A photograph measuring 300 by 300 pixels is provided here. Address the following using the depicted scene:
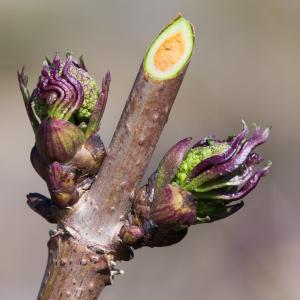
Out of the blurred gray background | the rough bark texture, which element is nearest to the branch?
the rough bark texture

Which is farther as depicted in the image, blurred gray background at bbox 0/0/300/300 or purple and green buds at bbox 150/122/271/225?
blurred gray background at bbox 0/0/300/300

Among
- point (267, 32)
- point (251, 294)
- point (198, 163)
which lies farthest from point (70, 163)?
point (267, 32)

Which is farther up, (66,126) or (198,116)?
(198,116)

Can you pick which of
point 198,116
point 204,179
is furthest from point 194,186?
point 198,116

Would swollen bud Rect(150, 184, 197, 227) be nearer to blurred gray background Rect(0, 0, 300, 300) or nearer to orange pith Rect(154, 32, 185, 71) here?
orange pith Rect(154, 32, 185, 71)

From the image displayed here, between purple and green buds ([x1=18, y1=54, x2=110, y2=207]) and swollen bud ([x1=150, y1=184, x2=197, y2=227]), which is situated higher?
purple and green buds ([x1=18, y1=54, x2=110, y2=207])

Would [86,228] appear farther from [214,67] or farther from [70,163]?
[214,67]

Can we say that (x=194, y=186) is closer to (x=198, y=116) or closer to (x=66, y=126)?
(x=66, y=126)

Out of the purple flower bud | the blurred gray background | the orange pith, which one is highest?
the blurred gray background
